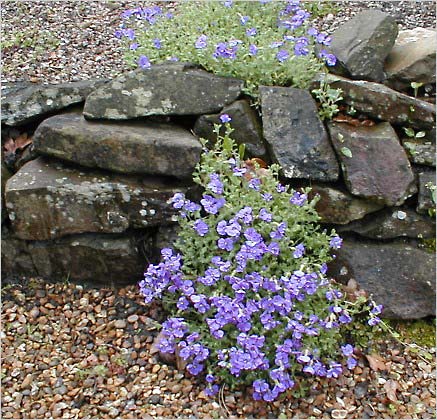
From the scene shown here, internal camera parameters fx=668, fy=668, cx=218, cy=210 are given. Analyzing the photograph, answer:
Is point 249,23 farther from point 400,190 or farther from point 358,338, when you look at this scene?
point 358,338

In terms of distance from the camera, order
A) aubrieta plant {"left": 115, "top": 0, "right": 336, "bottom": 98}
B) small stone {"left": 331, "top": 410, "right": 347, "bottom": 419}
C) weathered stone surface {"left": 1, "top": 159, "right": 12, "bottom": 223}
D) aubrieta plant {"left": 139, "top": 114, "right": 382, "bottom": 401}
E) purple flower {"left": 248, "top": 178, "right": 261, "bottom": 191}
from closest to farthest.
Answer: aubrieta plant {"left": 139, "top": 114, "right": 382, "bottom": 401}, small stone {"left": 331, "top": 410, "right": 347, "bottom": 419}, purple flower {"left": 248, "top": 178, "right": 261, "bottom": 191}, weathered stone surface {"left": 1, "top": 159, "right": 12, "bottom": 223}, aubrieta plant {"left": 115, "top": 0, "right": 336, "bottom": 98}

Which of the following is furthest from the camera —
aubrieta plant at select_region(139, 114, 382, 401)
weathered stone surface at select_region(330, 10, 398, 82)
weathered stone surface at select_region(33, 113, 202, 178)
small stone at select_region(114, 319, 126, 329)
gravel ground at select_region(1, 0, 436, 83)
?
gravel ground at select_region(1, 0, 436, 83)

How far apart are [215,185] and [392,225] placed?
3.79 feet

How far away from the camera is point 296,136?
153 inches

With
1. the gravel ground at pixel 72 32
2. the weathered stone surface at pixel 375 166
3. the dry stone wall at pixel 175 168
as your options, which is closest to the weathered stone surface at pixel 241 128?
the dry stone wall at pixel 175 168

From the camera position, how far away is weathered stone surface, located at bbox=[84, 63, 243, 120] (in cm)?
392

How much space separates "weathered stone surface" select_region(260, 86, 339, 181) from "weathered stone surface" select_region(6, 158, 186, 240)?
62 centimetres

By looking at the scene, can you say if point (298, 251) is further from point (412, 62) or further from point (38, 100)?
point (38, 100)

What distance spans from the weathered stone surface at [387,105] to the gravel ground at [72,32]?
126 centimetres

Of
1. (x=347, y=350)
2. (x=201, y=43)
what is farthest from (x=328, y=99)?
(x=347, y=350)

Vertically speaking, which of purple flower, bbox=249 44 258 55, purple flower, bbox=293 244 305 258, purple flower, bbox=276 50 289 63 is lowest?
purple flower, bbox=293 244 305 258

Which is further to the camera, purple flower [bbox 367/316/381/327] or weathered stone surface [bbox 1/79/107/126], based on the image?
weathered stone surface [bbox 1/79/107/126]

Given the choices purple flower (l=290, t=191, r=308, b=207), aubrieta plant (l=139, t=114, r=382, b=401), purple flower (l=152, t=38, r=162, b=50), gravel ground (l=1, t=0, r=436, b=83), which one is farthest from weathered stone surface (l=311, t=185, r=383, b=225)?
gravel ground (l=1, t=0, r=436, b=83)

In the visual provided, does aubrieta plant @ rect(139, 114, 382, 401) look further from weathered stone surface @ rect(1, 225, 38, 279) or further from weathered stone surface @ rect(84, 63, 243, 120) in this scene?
weathered stone surface @ rect(1, 225, 38, 279)
